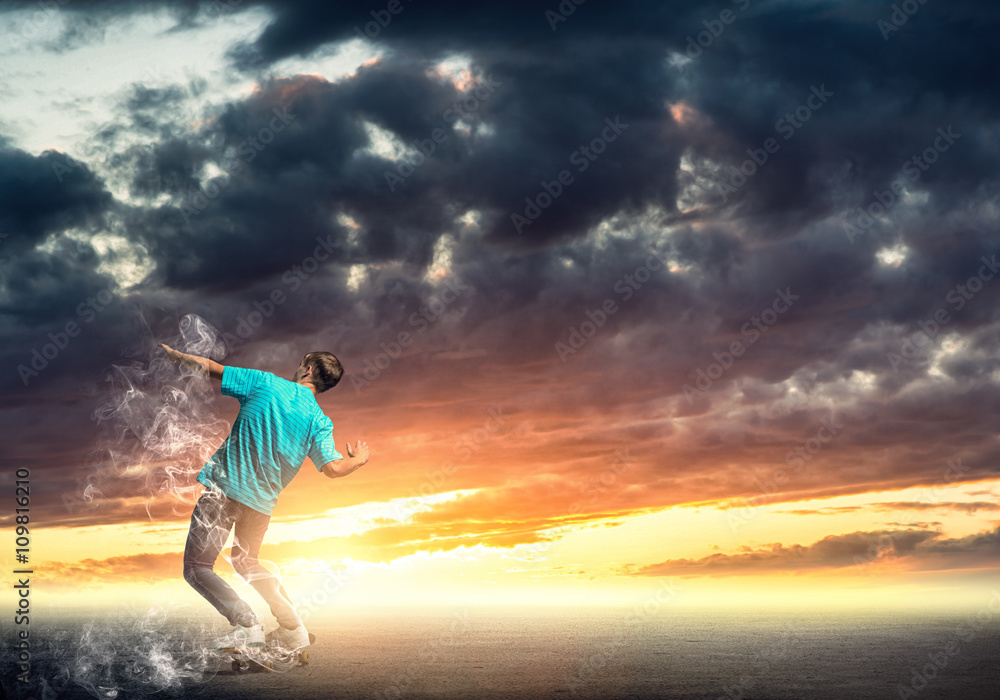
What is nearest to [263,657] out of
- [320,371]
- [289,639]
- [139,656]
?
[289,639]

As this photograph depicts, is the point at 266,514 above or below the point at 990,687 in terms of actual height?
above

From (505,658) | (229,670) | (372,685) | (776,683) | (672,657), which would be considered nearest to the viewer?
(229,670)

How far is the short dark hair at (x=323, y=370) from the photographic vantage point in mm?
7090

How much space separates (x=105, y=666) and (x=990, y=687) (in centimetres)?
7586

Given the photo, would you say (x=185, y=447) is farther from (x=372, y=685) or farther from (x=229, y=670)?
(x=372, y=685)

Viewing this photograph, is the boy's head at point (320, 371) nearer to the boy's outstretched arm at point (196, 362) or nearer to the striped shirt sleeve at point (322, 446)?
the striped shirt sleeve at point (322, 446)

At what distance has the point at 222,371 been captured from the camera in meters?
6.84

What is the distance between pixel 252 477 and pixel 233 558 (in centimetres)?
85

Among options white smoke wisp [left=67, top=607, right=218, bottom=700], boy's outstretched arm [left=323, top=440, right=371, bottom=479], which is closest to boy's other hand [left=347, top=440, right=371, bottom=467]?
boy's outstretched arm [left=323, top=440, right=371, bottom=479]

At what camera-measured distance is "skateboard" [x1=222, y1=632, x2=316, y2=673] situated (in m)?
6.37

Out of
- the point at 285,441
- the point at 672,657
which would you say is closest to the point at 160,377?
the point at 285,441

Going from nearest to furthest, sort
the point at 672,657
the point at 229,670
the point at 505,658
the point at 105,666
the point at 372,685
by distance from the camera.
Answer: the point at 229,670 < the point at 105,666 < the point at 372,685 < the point at 505,658 < the point at 672,657

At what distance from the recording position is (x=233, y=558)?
21.7ft

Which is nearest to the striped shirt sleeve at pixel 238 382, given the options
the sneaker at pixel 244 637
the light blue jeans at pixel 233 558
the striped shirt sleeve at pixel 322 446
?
the striped shirt sleeve at pixel 322 446
